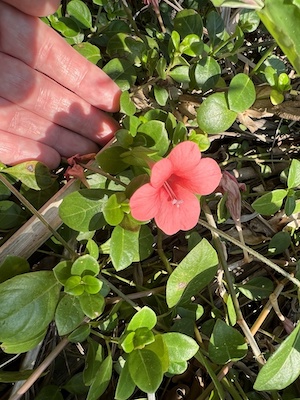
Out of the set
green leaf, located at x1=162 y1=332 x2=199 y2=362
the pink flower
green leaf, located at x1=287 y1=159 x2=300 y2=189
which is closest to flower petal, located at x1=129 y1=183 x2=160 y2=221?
the pink flower

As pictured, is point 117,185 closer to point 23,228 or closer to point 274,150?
point 23,228

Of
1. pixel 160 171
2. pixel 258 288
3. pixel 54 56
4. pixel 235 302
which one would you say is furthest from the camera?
pixel 54 56

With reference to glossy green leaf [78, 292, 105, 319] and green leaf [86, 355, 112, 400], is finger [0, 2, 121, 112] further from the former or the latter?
green leaf [86, 355, 112, 400]

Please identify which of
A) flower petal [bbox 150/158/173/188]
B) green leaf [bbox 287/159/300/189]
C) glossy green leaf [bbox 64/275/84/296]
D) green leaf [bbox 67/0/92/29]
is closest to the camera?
flower petal [bbox 150/158/173/188]

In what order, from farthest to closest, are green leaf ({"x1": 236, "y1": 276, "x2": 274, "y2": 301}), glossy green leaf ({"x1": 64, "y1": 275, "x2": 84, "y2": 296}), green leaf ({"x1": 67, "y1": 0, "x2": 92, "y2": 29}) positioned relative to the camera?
1. green leaf ({"x1": 67, "y1": 0, "x2": 92, "y2": 29})
2. green leaf ({"x1": 236, "y1": 276, "x2": 274, "y2": 301})
3. glossy green leaf ({"x1": 64, "y1": 275, "x2": 84, "y2": 296})

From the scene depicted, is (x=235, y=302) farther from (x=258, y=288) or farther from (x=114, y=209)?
(x=114, y=209)

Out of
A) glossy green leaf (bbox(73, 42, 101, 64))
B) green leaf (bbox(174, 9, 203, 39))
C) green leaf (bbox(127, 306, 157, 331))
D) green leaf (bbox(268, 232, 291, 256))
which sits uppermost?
glossy green leaf (bbox(73, 42, 101, 64))

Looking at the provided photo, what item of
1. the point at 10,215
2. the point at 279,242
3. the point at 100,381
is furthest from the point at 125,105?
the point at 100,381
